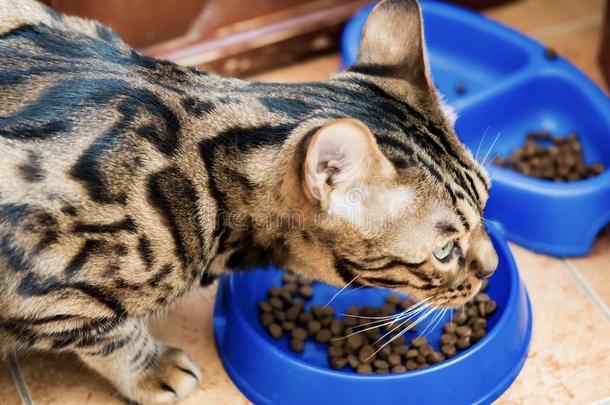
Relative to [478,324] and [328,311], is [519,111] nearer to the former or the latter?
[478,324]

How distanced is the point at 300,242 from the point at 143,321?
1.41 feet

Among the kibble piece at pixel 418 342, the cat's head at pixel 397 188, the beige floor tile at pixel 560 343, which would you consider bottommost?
the beige floor tile at pixel 560 343

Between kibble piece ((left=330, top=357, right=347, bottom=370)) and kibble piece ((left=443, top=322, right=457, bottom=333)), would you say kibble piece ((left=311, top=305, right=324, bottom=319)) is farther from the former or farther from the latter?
kibble piece ((left=443, top=322, right=457, bottom=333))

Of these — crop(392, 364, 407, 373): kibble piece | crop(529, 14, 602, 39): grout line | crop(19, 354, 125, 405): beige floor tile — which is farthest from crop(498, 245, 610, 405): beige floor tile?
crop(529, 14, 602, 39): grout line

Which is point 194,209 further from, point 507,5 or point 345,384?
point 507,5

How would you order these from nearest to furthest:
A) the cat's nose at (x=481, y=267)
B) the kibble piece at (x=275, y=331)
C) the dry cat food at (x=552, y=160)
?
the cat's nose at (x=481, y=267) < the kibble piece at (x=275, y=331) < the dry cat food at (x=552, y=160)

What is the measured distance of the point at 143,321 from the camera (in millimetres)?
1986

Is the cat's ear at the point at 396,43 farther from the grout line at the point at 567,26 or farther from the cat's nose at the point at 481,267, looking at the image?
the grout line at the point at 567,26

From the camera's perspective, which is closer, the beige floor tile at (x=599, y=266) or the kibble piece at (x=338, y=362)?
the kibble piece at (x=338, y=362)

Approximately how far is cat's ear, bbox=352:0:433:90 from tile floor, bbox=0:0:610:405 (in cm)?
82

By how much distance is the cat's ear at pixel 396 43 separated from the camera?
1.88m

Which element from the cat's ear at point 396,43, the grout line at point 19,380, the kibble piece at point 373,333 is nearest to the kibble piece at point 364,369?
the kibble piece at point 373,333

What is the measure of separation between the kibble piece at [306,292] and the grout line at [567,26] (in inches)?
60.7

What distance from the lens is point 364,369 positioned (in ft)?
6.94
